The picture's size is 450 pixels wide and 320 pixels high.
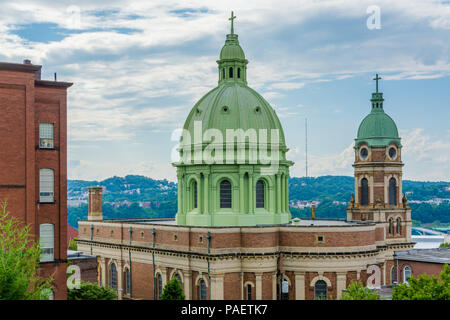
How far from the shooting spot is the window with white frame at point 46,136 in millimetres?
43031

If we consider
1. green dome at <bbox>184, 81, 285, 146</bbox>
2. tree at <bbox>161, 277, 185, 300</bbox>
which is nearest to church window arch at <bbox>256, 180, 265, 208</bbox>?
green dome at <bbox>184, 81, 285, 146</bbox>

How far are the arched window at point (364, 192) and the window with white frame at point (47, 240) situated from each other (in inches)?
1770

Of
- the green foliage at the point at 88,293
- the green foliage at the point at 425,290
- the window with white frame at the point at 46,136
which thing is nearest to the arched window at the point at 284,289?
the green foliage at the point at 88,293

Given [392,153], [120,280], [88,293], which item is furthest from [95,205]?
[392,153]

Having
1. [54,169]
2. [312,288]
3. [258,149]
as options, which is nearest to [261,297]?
[312,288]

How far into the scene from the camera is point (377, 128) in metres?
77.6

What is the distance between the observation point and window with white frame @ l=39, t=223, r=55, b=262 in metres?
42.9

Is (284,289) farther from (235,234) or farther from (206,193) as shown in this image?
(206,193)

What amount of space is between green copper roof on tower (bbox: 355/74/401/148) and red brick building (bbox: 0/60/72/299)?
44.3 m

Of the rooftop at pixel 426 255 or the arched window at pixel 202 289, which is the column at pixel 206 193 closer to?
the arched window at pixel 202 289

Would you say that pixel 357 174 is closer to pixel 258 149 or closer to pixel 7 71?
pixel 258 149

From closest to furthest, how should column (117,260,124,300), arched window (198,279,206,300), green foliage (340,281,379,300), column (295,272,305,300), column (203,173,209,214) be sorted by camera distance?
green foliage (340,281,379,300) < column (295,272,305,300) < arched window (198,279,206,300) < column (203,173,209,214) < column (117,260,124,300)

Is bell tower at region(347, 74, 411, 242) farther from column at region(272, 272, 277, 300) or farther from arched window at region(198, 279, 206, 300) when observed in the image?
arched window at region(198, 279, 206, 300)
